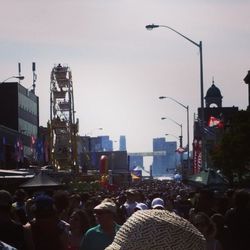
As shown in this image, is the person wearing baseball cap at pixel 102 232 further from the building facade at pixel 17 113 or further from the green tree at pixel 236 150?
the building facade at pixel 17 113

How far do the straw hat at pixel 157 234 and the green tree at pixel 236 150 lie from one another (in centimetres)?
4025

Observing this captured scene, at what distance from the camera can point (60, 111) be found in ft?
267

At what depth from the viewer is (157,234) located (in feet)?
9.27

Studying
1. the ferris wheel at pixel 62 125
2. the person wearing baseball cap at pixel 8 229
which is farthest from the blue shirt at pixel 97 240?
the ferris wheel at pixel 62 125

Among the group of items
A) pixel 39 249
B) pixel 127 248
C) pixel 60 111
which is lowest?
pixel 39 249

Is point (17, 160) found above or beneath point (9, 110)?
beneath

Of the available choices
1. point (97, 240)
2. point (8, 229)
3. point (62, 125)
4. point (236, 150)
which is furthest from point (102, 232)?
point (62, 125)

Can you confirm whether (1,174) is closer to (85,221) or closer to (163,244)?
(85,221)

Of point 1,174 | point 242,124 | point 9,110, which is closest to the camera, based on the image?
point 1,174

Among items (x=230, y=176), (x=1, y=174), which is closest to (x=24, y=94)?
(x=230, y=176)

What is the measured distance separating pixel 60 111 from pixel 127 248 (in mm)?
78755

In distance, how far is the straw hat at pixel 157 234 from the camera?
282cm

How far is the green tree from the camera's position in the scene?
4341 cm

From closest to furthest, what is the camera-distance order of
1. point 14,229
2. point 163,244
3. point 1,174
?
point 163,244 < point 14,229 < point 1,174
